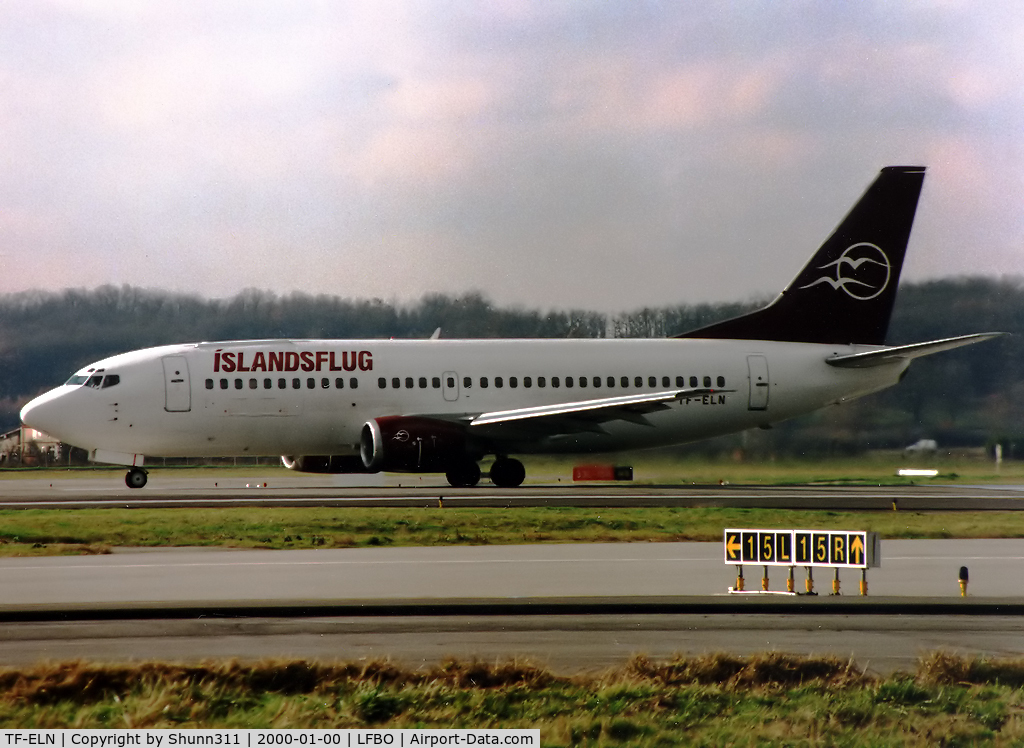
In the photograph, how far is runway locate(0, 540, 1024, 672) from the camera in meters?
12.6

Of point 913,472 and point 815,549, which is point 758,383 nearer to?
point 913,472

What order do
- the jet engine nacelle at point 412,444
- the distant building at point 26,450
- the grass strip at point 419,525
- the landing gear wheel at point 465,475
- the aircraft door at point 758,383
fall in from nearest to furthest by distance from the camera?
1. the grass strip at point 419,525
2. the jet engine nacelle at point 412,444
3. the landing gear wheel at point 465,475
4. the aircraft door at point 758,383
5. the distant building at point 26,450

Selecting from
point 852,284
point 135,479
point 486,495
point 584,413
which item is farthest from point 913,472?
point 135,479

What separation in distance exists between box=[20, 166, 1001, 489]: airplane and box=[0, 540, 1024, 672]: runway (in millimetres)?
17840

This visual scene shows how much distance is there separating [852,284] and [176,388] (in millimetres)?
22450

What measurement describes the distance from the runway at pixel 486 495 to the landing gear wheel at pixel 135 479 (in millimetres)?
317

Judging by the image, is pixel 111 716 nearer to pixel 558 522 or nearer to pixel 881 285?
pixel 558 522

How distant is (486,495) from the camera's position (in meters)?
34.1

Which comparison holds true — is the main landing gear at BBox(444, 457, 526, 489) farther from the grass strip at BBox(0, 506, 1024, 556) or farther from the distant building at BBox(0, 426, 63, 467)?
the distant building at BBox(0, 426, 63, 467)

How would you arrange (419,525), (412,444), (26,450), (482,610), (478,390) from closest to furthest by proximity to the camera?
(482,610) < (419,525) < (412,444) < (478,390) < (26,450)

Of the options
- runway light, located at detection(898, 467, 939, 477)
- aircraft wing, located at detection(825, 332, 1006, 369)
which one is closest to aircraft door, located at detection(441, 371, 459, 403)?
aircraft wing, located at detection(825, 332, 1006, 369)

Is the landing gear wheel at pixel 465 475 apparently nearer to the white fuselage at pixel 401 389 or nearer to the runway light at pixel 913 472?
the white fuselage at pixel 401 389

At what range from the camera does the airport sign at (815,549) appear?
53.7 feet
